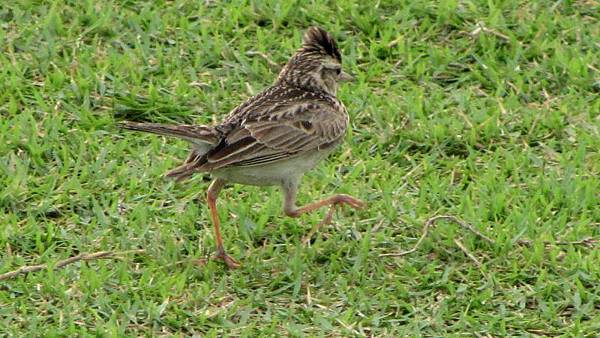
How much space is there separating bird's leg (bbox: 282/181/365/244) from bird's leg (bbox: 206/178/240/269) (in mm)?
425

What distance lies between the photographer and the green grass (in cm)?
888

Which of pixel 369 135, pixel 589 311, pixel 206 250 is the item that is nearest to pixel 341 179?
pixel 369 135

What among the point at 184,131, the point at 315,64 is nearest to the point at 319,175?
the point at 315,64

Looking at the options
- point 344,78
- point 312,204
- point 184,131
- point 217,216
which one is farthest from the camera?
point 344,78

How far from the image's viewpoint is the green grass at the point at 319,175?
29.1ft

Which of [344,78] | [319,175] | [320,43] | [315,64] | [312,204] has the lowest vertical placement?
[319,175]

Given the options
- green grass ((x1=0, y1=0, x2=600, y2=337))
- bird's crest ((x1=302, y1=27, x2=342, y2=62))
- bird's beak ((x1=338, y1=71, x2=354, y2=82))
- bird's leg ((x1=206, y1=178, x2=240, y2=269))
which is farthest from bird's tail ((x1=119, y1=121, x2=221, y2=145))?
bird's beak ((x1=338, y1=71, x2=354, y2=82))

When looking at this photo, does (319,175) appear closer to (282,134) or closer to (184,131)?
(282,134)

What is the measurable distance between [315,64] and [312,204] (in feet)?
3.34

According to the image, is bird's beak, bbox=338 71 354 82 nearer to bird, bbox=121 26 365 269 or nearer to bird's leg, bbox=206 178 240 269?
bird, bbox=121 26 365 269

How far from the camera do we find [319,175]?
34.1ft

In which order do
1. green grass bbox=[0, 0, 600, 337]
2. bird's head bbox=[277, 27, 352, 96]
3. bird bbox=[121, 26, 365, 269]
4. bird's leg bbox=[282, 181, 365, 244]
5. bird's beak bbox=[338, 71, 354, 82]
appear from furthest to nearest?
bird's beak bbox=[338, 71, 354, 82] < bird's head bbox=[277, 27, 352, 96] < bird's leg bbox=[282, 181, 365, 244] < bird bbox=[121, 26, 365, 269] < green grass bbox=[0, 0, 600, 337]

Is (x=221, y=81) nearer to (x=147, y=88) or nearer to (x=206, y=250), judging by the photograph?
(x=147, y=88)

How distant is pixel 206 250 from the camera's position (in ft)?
30.9
